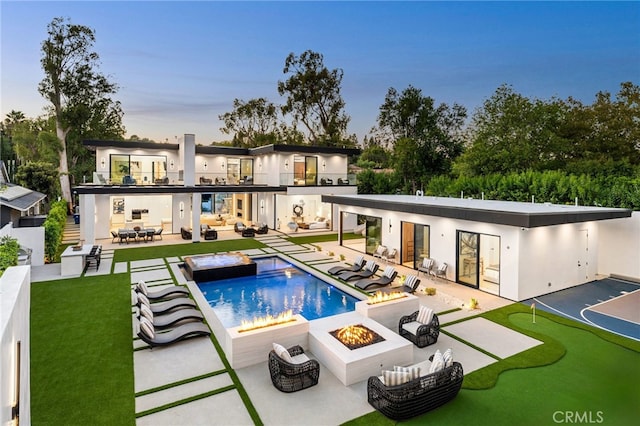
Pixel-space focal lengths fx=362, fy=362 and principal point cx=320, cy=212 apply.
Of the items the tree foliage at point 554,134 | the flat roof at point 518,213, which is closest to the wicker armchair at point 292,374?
the flat roof at point 518,213

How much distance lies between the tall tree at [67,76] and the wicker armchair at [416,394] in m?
35.0

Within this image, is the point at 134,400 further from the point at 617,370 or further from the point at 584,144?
the point at 584,144

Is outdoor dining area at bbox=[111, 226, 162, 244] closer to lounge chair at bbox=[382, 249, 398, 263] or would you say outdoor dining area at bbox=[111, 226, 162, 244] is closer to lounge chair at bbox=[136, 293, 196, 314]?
lounge chair at bbox=[136, 293, 196, 314]

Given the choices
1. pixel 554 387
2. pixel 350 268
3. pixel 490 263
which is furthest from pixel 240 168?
pixel 554 387

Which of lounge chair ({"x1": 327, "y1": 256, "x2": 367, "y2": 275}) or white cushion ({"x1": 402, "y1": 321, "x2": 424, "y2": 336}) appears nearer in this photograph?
white cushion ({"x1": 402, "y1": 321, "x2": 424, "y2": 336})

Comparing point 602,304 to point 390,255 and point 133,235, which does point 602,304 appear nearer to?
point 390,255

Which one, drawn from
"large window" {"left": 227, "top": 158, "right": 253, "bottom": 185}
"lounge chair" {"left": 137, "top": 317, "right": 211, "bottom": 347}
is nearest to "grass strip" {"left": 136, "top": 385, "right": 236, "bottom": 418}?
"lounge chair" {"left": 137, "top": 317, "right": 211, "bottom": 347}

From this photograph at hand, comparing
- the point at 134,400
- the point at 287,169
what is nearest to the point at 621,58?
the point at 287,169

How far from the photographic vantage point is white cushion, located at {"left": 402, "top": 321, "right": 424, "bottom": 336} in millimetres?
8584

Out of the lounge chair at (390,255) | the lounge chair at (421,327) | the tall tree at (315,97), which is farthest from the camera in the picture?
the tall tree at (315,97)

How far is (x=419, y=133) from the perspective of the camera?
38.3 meters

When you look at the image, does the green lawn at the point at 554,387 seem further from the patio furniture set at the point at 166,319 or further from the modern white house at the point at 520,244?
the patio furniture set at the point at 166,319

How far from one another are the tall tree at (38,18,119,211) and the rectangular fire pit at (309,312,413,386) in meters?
32.9

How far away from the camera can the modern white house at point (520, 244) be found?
11688 mm
